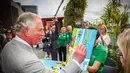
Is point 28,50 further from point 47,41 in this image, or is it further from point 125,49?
point 47,41

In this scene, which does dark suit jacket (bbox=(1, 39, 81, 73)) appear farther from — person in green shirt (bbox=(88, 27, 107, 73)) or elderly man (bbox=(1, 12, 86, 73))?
person in green shirt (bbox=(88, 27, 107, 73))

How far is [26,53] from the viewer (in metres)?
1.18

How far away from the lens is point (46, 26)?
713 cm

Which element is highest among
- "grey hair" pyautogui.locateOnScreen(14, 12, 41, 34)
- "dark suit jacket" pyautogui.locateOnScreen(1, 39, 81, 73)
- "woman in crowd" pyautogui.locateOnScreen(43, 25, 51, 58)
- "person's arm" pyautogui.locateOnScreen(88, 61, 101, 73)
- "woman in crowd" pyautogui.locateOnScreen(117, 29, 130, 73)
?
"grey hair" pyautogui.locateOnScreen(14, 12, 41, 34)

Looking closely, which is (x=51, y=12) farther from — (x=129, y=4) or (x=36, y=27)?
(x=36, y=27)

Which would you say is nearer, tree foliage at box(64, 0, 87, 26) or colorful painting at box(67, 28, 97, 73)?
colorful painting at box(67, 28, 97, 73)

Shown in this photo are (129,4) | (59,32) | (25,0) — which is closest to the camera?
(59,32)

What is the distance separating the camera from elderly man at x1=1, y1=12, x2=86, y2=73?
112 centimetres

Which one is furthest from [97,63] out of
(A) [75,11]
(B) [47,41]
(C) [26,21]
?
(B) [47,41]

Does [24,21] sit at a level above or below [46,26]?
above

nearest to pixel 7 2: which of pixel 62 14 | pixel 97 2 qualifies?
pixel 62 14

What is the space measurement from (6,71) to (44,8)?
625cm

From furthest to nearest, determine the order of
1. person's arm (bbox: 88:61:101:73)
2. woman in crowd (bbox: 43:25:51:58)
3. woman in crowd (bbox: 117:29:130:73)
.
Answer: woman in crowd (bbox: 43:25:51:58), person's arm (bbox: 88:61:101:73), woman in crowd (bbox: 117:29:130:73)

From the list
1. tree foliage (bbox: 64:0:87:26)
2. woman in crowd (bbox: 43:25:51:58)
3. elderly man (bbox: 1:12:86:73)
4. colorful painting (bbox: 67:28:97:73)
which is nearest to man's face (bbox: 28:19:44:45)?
elderly man (bbox: 1:12:86:73)
